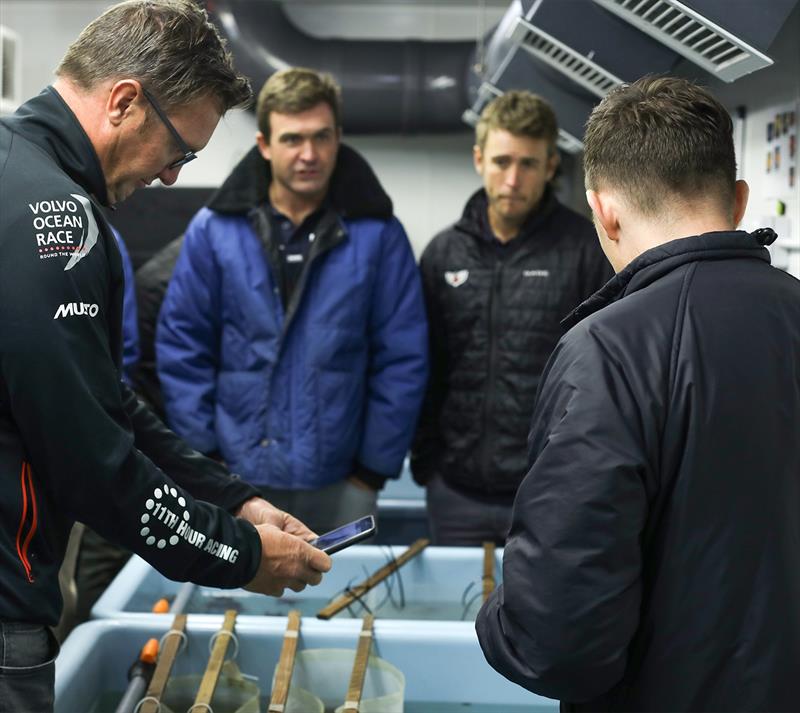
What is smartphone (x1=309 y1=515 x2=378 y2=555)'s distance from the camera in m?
1.74

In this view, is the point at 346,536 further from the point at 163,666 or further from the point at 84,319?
the point at 84,319

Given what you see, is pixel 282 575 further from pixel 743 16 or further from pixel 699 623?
pixel 743 16

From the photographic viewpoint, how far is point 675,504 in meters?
1.08

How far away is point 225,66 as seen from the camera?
1.50m

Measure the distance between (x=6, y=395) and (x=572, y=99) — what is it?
2.49 metres

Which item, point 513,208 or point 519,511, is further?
point 513,208

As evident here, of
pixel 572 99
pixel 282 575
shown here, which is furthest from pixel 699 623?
pixel 572 99

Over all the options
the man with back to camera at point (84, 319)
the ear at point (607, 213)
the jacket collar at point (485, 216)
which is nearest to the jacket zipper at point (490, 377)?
the jacket collar at point (485, 216)

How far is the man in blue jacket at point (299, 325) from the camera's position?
262 cm

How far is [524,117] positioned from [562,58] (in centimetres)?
30

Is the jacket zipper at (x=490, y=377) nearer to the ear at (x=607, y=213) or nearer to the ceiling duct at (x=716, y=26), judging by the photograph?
the ceiling duct at (x=716, y=26)

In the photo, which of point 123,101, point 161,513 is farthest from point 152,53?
point 161,513

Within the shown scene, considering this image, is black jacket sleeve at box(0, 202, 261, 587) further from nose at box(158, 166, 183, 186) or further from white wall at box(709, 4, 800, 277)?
white wall at box(709, 4, 800, 277)

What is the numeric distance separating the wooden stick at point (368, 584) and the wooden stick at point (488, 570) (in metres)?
0.16
